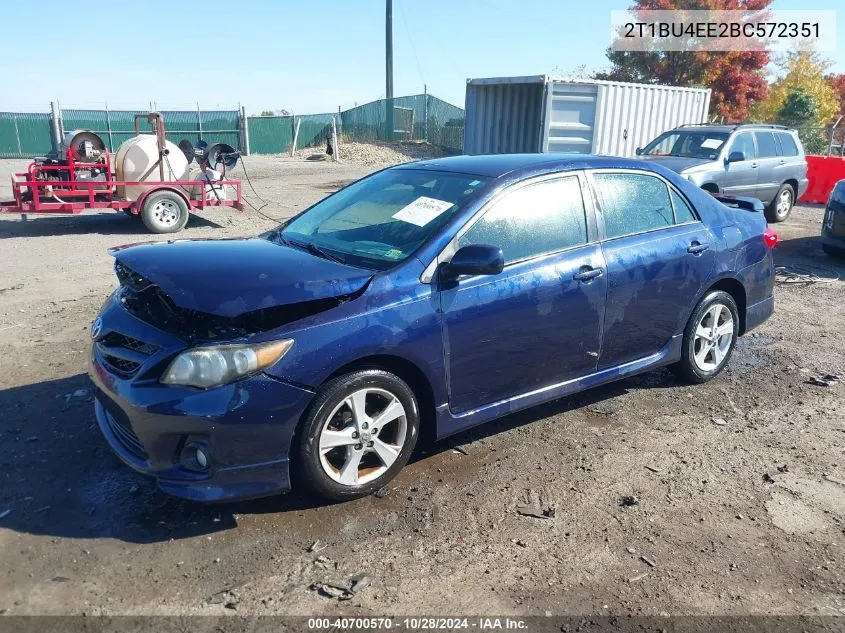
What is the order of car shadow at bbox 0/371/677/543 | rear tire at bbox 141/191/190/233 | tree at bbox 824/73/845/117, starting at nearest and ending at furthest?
car shadow at bbox 0/371/677/543
rear tire at bbox 141/191/190/233
tree at bbox 824/73/845/117

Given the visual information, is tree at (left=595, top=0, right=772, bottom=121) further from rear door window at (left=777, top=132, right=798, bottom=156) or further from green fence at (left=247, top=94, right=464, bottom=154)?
rear door window at (left=777, top=132, right=798, bottom=156)

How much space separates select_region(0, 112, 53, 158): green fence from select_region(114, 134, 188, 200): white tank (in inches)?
878

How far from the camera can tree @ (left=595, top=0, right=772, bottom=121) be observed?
30.7m

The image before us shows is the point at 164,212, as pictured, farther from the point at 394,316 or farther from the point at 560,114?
the point at 394,316

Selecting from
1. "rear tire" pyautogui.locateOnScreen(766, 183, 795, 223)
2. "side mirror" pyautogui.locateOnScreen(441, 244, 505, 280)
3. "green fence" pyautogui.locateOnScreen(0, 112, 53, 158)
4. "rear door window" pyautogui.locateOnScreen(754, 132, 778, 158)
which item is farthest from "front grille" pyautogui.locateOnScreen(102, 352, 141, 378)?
"green fence" pyautogui.locateOnScreen(0, 112, 53, 158)

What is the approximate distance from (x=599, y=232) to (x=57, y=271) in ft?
23.0

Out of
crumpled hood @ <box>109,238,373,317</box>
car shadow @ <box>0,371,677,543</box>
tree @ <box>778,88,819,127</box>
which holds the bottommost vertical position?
car shadow @ <box>0,371,677,543</box>

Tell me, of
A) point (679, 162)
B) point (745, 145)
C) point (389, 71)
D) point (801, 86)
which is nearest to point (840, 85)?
point (801, 86)

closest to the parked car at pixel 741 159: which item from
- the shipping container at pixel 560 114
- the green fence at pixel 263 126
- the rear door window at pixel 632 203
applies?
the shipping container at pixel 560 114

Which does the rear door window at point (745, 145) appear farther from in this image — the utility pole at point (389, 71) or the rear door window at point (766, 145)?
the utility pole at point (389, 71)

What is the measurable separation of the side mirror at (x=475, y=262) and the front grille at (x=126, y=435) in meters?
1.72

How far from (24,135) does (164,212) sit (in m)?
23.7

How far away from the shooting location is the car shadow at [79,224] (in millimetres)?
11459

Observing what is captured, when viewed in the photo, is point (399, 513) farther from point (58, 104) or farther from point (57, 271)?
point (58, 104)
